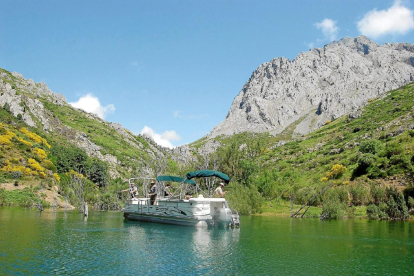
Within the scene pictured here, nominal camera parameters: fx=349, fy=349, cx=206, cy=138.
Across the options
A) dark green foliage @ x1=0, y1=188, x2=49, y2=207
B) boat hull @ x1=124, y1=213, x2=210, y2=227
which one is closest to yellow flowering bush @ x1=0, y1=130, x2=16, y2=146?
dark green foliage @ x1=0, y1=188, x2=49, y2=207

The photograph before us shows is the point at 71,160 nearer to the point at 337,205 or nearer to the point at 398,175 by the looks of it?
the point at 337,205

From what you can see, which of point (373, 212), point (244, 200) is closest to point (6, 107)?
point (244, 200)

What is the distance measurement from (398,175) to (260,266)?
46.9 metres

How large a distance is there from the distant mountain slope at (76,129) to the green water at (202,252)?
54940mm

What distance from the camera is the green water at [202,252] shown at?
17.2 m

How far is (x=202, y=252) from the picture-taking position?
21969mm

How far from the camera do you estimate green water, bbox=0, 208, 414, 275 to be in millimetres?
17156

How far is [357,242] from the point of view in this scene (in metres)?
26.4

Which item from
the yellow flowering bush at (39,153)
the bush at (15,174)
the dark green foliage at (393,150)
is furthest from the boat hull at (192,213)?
the yellow flowering bush at (39,153)

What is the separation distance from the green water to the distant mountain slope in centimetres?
5494

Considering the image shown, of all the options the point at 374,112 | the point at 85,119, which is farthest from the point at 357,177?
the point at 85,119

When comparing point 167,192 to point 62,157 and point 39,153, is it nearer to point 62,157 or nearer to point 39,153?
point 39,153

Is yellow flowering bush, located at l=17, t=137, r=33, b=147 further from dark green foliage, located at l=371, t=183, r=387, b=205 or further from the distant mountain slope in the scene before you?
dark green foliage, located at l=371, t=183, r=387, b=205

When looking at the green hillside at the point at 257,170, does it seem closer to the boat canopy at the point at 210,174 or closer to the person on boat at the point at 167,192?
the person on boat at the point at 167,192
